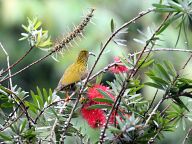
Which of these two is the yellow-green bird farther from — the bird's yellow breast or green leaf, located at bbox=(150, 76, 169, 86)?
green leaf, located at bbox=(150, 76, 169, 86)

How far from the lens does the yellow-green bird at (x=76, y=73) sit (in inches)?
46.9

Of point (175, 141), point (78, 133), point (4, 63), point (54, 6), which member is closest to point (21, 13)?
point (54, 6)

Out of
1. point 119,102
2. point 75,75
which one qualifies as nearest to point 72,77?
point 75,75

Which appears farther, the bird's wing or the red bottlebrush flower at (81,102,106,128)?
the bird's wing

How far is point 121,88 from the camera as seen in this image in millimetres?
1011

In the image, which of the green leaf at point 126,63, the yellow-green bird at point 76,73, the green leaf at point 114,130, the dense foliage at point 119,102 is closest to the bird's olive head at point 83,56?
the yellow-green bird at point 76,73

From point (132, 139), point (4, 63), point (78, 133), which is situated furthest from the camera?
Result: point (4, 63)

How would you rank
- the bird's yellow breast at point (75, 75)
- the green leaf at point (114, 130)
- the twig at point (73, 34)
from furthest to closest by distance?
1. the bird's yellow breast at point (75, 75)
2. the twig at point (73, 34)
3. the green leaf at point (114, 130)

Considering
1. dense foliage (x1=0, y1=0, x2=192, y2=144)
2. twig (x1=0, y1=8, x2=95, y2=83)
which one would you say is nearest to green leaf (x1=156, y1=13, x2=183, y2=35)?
dense foliage (x1=0, y1=0, x2=192, y2=144)

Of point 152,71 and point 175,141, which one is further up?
point 152,71

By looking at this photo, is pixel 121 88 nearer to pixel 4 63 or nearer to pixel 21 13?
pixel 21 13

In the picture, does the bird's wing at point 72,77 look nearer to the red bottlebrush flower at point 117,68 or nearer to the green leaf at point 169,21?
the red bottlebrush flower at point 117,68

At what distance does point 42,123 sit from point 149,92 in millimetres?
3523

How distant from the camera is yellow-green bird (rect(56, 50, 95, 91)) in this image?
3.91 feet
